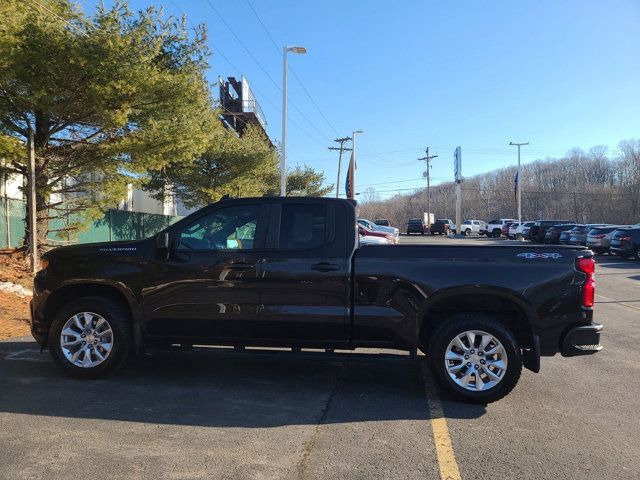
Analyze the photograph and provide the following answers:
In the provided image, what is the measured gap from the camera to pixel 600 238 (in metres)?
28.0

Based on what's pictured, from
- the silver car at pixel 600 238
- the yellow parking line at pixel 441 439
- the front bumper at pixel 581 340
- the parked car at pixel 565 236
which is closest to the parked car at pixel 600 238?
the silver car at pixel 600 238

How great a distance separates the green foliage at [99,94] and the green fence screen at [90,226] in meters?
1.94

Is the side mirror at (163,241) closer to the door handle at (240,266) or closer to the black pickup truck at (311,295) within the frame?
the black pickup truck at (311,295)

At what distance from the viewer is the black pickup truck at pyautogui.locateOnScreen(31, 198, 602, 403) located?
5000mm

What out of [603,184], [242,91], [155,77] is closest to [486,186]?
[603,184]

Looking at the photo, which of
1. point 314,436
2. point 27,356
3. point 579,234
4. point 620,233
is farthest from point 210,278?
point 579,234

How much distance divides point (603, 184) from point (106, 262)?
110974 millimetres

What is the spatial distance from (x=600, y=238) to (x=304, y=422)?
28020 millimetres

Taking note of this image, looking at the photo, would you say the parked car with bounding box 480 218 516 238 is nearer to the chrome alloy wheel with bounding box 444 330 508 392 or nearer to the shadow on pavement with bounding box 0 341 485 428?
the shadow on pavement with bounding box 0 341 485 428

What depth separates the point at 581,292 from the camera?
4.96 metres

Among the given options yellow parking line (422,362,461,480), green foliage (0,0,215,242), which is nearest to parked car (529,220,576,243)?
green foliage (0,0,215,242)

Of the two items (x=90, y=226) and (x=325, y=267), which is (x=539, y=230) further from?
(x=325, y=267)

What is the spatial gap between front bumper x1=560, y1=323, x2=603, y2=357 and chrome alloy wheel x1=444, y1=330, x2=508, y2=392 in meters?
0.61

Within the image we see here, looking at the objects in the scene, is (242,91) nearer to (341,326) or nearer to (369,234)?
(369,234)
